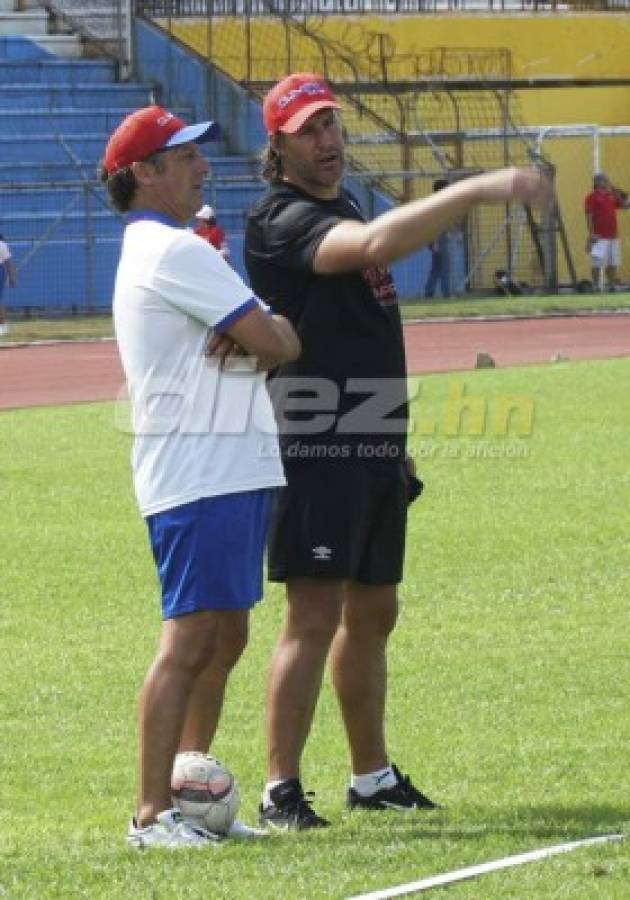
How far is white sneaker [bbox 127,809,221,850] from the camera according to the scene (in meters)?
6.48

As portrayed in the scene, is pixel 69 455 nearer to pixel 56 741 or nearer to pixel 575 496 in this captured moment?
pixel 575 496

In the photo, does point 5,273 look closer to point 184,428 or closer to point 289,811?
point 289,811

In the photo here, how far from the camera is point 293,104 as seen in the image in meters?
6.91

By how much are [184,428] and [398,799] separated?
153 cm

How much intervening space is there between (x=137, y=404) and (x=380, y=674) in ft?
4.56

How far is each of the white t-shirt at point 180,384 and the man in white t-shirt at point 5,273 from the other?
27678mm

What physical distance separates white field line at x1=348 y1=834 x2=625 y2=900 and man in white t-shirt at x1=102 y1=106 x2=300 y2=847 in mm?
796

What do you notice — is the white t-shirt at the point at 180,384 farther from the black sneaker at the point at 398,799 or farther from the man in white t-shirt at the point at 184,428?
the black sneaker at the point at 398,799

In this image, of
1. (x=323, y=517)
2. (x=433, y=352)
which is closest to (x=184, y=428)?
(x=323, y=517)

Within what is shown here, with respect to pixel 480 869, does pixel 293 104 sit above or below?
above

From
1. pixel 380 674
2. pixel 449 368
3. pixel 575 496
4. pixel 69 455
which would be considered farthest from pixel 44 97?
pixel 380 674

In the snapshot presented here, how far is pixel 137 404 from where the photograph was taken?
21.5ft

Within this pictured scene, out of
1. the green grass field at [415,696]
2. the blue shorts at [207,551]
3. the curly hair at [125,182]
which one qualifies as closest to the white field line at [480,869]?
the green grass field at [415,696]

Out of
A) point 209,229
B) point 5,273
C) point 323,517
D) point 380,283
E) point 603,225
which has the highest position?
point 380,283
